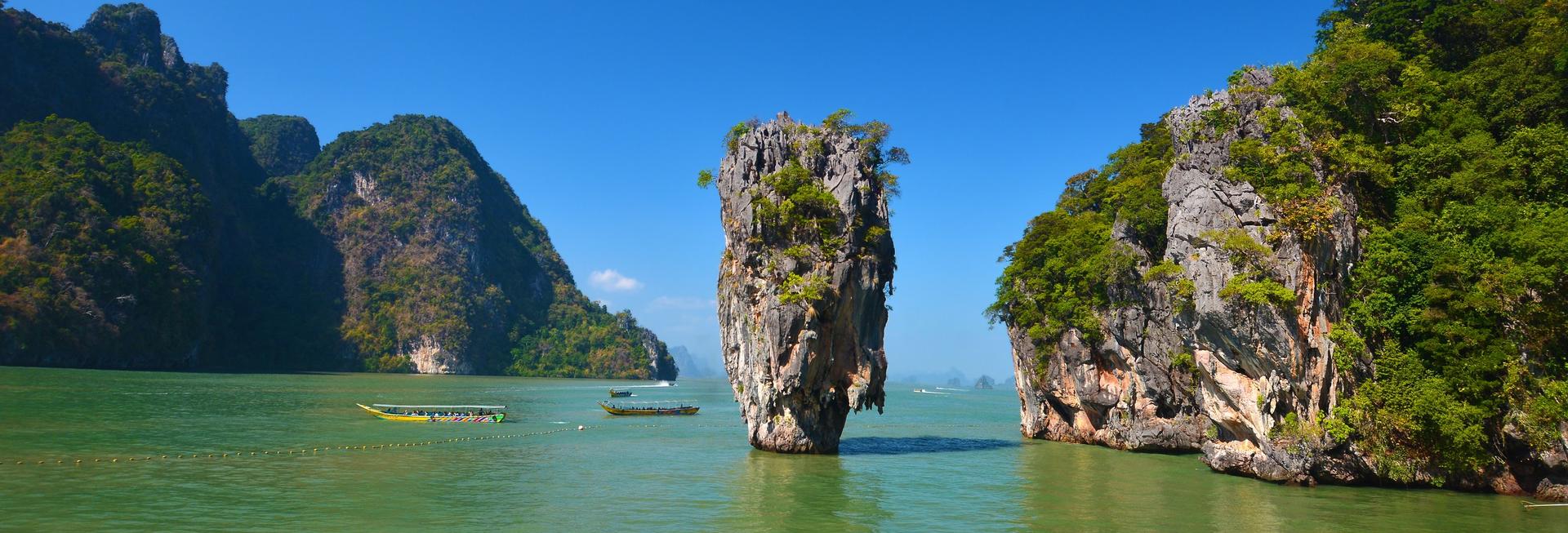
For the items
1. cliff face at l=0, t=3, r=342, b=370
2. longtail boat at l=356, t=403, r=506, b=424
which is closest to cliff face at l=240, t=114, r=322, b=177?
cliff face at l=0, t=3, r=342, b=370

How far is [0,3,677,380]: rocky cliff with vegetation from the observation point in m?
85.8

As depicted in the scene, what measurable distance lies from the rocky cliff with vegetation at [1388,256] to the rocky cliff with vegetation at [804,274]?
10.5 metres

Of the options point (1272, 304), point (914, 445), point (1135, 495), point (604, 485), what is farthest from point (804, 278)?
point (1272, 304)

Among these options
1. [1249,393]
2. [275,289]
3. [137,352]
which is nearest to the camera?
[1249,393]

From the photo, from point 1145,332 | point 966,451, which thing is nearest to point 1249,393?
point 1145,332

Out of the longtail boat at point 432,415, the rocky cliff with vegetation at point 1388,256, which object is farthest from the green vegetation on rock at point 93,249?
the rocky cliff with vegetation at point 1388,256

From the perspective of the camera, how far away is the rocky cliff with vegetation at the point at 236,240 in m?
85.8

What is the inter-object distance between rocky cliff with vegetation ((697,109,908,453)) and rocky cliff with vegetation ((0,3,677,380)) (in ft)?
258

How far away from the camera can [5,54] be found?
102 m

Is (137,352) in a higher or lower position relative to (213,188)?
lower

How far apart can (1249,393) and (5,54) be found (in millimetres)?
131558

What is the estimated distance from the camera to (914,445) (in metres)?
38.9

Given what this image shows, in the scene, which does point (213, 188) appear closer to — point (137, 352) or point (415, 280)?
point (415, 280)

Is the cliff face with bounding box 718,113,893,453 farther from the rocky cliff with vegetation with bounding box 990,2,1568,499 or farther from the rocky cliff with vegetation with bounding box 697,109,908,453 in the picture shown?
the rocky cliff with vegetation with bounding box 990,2,1568,499
